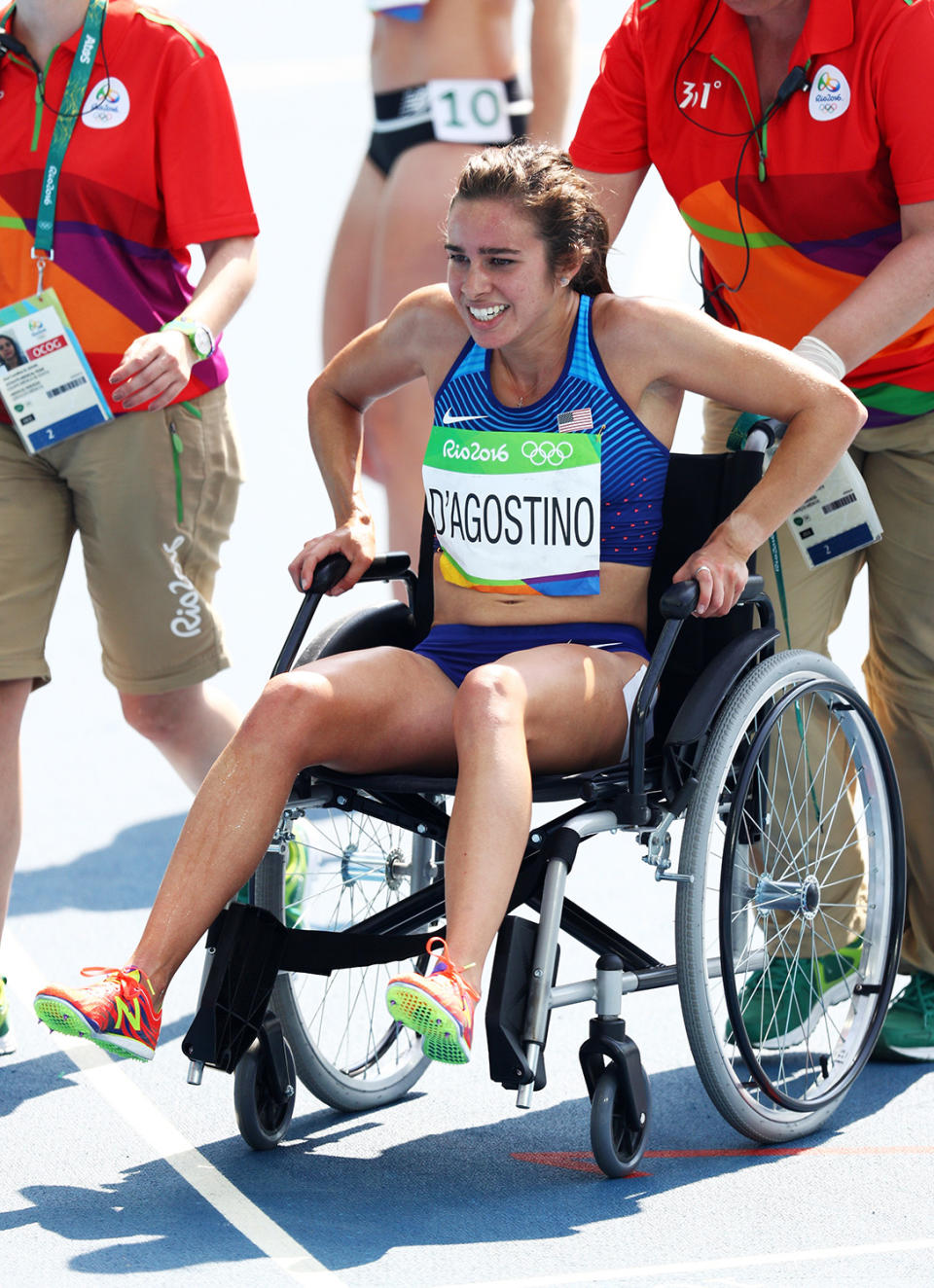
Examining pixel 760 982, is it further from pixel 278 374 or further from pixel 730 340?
pixel 278 374

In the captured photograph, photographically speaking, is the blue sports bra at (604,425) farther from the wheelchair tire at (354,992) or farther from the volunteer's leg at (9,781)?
the volunteer's leg at (9,781)

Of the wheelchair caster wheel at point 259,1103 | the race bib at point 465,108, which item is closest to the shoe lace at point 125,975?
the wheelchair caster wheel at point 259,1103

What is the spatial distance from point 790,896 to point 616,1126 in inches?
17.3

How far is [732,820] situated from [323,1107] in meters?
0.92

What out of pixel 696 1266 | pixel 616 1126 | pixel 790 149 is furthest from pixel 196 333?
pixel 696 1266

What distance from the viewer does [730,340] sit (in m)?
3.10

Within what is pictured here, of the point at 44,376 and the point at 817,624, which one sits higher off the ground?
the point at 44,376

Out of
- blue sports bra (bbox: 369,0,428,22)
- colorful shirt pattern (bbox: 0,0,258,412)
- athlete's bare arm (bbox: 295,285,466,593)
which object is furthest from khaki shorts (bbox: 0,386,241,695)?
blue sports bra (bbox: 369,0,428,22)

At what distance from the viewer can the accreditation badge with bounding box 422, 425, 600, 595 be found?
10.2ft

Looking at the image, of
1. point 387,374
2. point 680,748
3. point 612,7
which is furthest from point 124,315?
point 612,7

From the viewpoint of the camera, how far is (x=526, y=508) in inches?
123

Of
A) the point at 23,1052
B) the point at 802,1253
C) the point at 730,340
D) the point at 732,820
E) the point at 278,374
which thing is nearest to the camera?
the point at 802,1253

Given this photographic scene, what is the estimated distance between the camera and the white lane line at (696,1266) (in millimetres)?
2611

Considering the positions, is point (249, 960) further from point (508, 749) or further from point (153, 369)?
point (153, 369)
